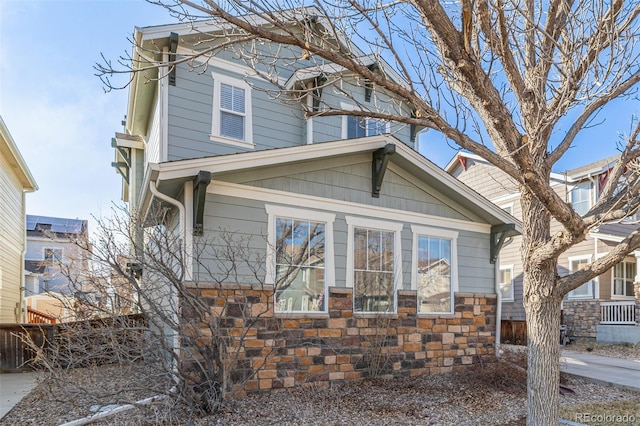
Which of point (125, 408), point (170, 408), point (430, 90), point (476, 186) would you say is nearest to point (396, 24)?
point (430, 90)

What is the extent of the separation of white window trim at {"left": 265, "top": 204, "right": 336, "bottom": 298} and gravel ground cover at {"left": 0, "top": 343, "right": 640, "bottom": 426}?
1548 millimetres

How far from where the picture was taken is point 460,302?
8.41m

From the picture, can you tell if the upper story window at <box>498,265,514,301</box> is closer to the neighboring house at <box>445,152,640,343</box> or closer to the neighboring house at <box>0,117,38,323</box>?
the neighboring house at <box>445,152,640,343</box>

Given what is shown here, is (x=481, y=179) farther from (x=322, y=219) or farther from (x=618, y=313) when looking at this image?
(x=322, y=219)

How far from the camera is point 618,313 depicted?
1461 cm

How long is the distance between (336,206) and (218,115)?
129 inches

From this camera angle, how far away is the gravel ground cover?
200 inches

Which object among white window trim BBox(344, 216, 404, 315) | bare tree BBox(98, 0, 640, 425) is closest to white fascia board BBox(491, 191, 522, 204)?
white window trim BBox(344, 216, 404, 315)

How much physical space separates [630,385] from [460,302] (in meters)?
3.01

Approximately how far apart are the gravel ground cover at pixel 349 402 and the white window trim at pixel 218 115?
15.0ft

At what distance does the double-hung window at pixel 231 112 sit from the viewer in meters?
8.78

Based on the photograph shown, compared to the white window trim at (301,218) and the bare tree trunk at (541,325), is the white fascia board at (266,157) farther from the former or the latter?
the bare tree trunk at (541,325)

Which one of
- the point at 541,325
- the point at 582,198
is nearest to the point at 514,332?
the point at 582,198

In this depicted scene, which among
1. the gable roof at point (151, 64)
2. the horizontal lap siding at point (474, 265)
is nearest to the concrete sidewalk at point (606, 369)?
the horizontal lap siding at point (474, 265)
